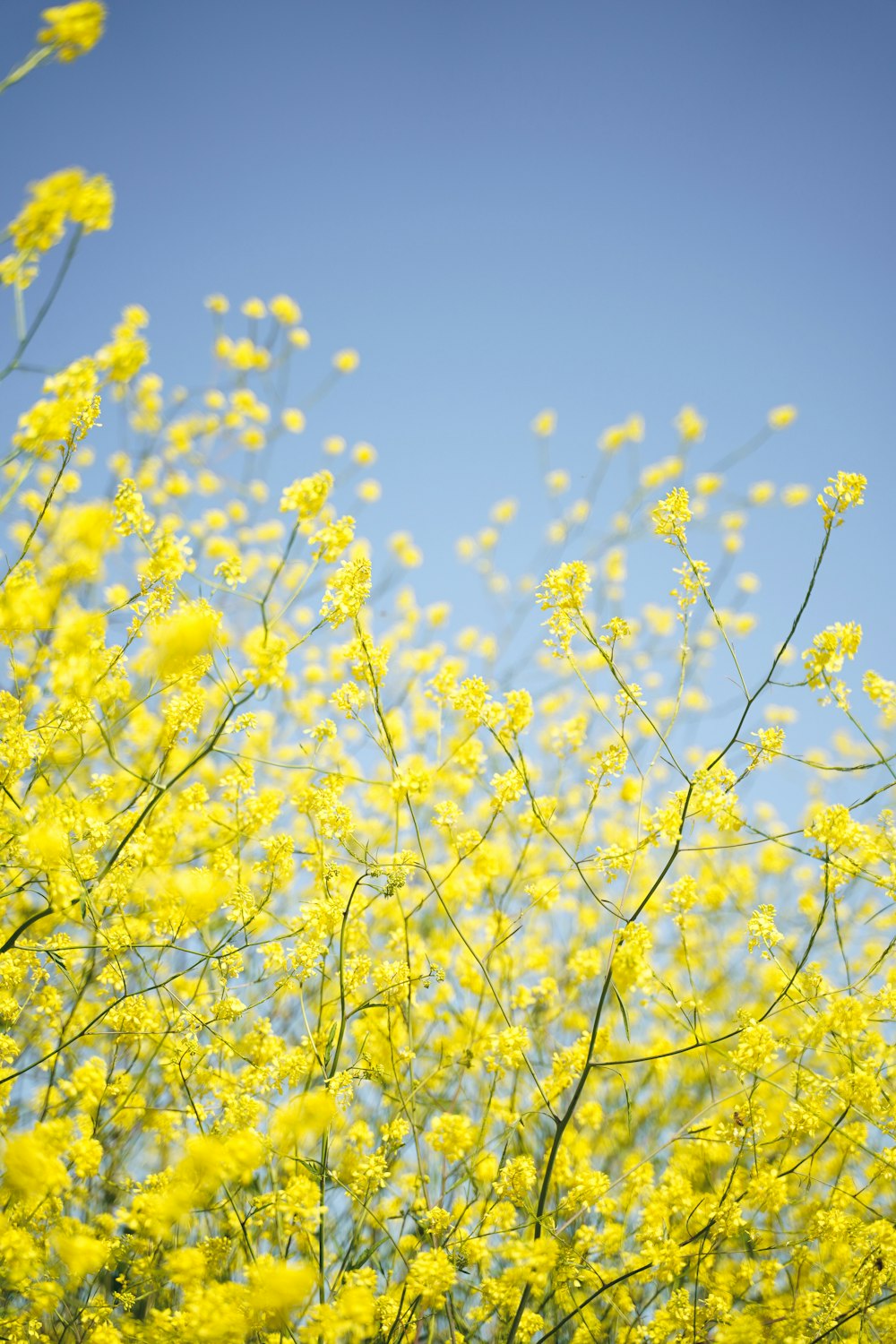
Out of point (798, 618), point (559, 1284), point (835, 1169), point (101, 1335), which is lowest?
point (101, 1335)

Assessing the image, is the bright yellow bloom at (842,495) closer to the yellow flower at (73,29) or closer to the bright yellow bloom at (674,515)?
the bright yellow bloom at (674,515)

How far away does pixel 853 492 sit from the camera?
2.61 m

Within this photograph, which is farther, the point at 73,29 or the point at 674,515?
the point at 674,515

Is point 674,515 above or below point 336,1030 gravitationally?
above

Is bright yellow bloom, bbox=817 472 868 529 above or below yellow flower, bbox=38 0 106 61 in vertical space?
above

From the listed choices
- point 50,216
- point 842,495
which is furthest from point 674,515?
point 50,216

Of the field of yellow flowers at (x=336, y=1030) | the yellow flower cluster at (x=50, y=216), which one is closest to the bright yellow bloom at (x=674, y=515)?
the field of yellow flowers at (x=336, y=1030)

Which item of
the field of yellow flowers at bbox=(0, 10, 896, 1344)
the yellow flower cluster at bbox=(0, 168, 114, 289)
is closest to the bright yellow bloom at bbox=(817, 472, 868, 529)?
the field of yellow flowers at bbox=(0, 10, 896, 1344)

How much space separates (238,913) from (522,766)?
1.18 meters

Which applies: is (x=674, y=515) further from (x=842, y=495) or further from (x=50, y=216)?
(x=50, y=216)

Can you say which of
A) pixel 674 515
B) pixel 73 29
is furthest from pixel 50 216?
pixel 674 515

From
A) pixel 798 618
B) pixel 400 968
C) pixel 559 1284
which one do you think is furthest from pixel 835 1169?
pixel 798 618

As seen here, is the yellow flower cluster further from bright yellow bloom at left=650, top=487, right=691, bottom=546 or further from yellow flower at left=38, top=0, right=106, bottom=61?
bright yellow bloom at left=650, top=487, right=691, bottom=546

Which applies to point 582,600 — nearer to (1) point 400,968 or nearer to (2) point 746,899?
(1) point 400,968
